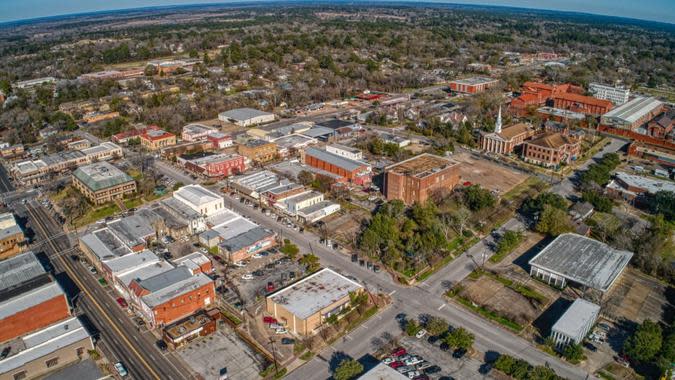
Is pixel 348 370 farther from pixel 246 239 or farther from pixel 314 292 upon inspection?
pixel 246 239

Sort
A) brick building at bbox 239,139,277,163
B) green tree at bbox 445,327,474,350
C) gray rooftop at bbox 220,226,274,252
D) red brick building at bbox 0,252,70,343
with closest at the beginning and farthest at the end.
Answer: green tree at bbox 445,327,474,350 → red brick building at bbox 0,252,70,343 → gray rooftop at bbox 220,226,274,252 → brick building at bbox 239,139,277,163

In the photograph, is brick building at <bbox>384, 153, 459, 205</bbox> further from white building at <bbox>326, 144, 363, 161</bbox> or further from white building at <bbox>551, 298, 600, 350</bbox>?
white building at <bbox>551, 298, 600, 350</bbox>

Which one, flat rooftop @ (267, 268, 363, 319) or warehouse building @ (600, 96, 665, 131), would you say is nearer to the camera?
flat rooftop @ (267, 268, 363, 319)

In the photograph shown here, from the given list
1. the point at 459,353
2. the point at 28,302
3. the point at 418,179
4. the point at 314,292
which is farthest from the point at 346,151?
→ the point at 28,302

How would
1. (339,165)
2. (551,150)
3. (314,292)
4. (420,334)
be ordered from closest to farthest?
(420,334) → (314,292) → (339,165) → (551,150)

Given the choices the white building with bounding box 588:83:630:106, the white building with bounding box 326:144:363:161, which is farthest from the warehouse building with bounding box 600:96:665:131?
Answer: the white building with bounding box 326:144:363:161

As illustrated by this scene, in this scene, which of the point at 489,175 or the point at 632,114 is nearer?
the point at 489,175
